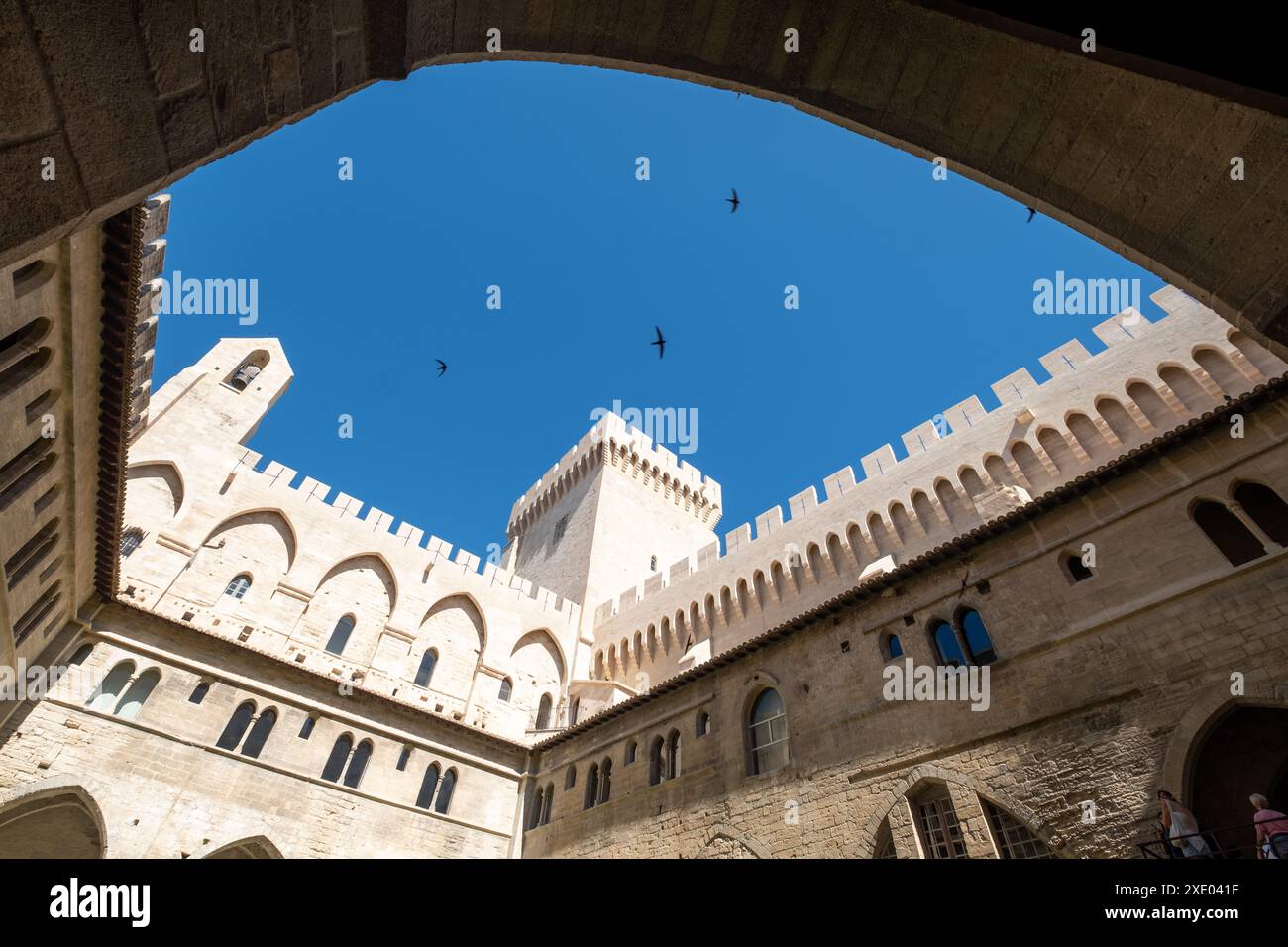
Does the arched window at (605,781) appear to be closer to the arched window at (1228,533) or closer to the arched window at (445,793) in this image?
the arched window at (445,793)

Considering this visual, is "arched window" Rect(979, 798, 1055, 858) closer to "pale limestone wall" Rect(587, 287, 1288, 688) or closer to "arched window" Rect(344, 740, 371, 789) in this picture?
"pale limestone wall" Rect(587, 287, 1288, 688)

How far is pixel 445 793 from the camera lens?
18500 mm

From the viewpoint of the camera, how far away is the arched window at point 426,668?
67.5ft

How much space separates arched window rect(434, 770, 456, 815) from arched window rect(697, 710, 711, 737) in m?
8.35

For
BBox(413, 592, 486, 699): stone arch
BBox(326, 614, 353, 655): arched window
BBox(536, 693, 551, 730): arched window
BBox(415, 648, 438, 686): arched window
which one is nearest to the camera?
Result: BBox(326, 614, 353, 655): arched window

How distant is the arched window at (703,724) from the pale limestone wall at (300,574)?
8636mm

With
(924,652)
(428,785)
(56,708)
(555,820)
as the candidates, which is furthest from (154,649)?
(924,652)

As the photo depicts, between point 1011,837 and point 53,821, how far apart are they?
64.1ft

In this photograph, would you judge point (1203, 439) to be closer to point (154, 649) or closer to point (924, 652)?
point (924, 652)

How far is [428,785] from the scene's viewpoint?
18.3m

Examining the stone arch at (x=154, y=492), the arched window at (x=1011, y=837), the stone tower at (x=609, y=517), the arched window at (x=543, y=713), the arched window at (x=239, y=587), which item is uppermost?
the stone tower at (x=609, y=517)

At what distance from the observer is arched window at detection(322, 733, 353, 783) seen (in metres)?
16.9

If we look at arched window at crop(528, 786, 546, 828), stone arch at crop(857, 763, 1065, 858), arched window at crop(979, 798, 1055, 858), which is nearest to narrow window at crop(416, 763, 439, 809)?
arched window at crop(528, 786, 546, 828)

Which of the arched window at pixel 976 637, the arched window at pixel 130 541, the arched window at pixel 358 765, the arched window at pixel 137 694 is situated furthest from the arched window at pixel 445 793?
the arched window at pixel 976 637
